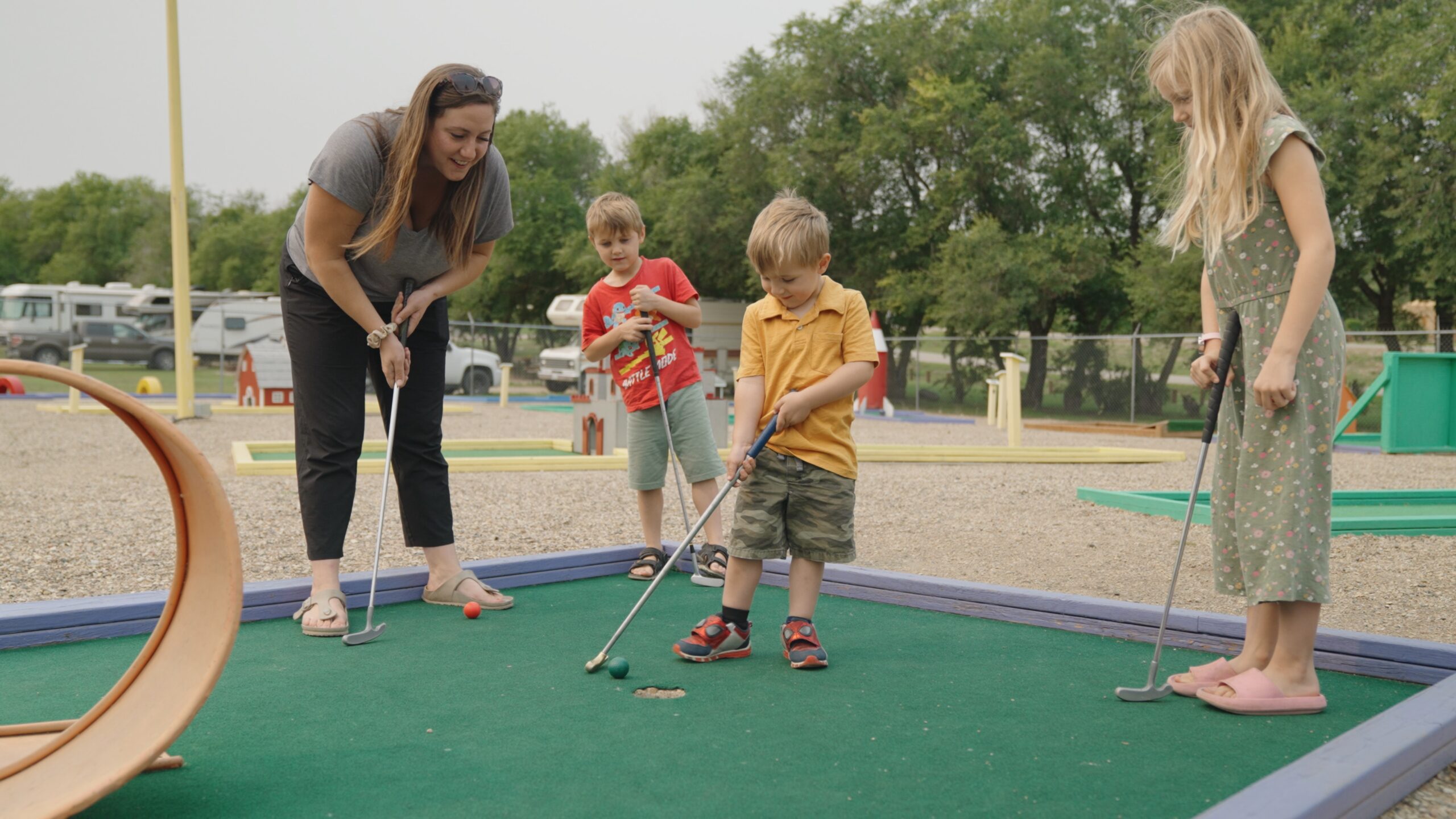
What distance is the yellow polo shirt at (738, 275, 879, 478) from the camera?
9.77 feet

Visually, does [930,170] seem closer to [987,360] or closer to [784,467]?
[987,360]

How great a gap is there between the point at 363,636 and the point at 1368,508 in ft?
19.7

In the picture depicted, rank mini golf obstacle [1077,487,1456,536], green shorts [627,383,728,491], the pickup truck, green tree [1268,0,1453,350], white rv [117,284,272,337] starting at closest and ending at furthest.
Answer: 1. green shorts [627,383,728,491]
2. mini golf obstacle [1077,487,1456,536]
3. green tree [1268,0,1453,350]
4. the pickup truck
5. white rv [117,284,272,337]

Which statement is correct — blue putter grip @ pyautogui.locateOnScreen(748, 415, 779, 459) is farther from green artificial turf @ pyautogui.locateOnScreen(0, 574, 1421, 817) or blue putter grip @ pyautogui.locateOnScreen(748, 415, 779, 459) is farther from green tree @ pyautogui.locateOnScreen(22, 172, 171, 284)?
green tree @ pyautogui.locateOnScreen(22, 172, 171, 284)

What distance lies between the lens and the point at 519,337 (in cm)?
2806

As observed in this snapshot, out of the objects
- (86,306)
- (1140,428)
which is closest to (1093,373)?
(1140,428)

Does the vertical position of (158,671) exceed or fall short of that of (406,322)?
it falls short

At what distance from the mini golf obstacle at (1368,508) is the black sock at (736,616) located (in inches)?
149

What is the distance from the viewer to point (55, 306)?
1216 inches

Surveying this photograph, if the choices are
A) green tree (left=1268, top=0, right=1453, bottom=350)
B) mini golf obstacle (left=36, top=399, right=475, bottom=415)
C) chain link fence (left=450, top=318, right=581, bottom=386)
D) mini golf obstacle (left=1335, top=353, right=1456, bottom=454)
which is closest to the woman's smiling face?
mini golf obstacle (left=1335, top=353, right=1456, bottom=454)

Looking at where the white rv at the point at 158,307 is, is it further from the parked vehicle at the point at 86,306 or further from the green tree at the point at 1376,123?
the green tree at the point at 1376,123

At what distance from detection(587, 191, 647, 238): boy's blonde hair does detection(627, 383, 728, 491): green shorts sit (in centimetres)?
68

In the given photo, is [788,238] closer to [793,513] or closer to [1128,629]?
[793,513]

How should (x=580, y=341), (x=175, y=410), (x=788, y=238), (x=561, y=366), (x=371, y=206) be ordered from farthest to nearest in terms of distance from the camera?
(x=580, y=341) < (x=561, y=366) < (x=175, y=410) < (x=371, y=206) < (x=788, y=238)
